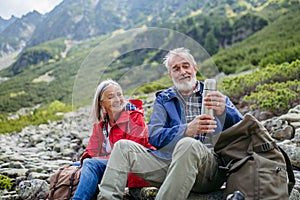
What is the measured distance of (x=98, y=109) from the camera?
3.66m

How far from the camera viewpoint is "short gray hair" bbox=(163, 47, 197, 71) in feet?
10.8

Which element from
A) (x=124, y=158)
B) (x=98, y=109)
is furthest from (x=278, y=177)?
(x=98, y=109)

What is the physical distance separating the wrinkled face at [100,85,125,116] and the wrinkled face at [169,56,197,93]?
58 centimetres

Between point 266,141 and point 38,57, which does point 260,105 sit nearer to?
point 266,141

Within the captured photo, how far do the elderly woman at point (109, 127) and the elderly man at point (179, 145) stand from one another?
0.26m

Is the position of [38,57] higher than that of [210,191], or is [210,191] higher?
[38,57]

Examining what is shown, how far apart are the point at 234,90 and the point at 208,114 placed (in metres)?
7.30

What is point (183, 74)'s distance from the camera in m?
3.25

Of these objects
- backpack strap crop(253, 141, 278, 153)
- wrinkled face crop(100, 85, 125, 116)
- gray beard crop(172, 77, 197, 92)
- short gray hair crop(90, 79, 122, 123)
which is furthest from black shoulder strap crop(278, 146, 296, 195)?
short gray hair crop(90, 79, 122, 123)

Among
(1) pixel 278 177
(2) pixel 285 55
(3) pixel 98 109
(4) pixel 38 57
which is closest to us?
(1) pixel 278 177

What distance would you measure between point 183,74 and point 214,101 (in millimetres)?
505

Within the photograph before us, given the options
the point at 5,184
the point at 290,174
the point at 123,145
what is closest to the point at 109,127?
the point at 123,145

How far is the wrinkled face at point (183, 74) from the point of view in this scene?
3234 millimetres

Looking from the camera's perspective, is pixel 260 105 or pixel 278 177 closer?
pixel 278 177
